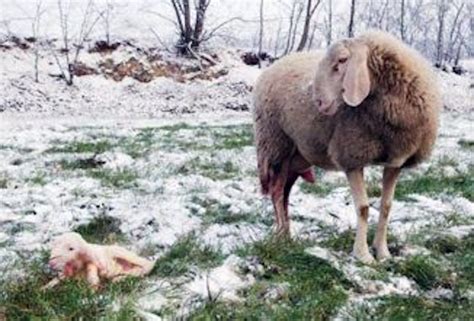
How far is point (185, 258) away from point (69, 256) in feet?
2.54

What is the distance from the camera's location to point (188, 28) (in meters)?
29.4

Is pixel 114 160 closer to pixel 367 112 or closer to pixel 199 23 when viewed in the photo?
pixel 367 112

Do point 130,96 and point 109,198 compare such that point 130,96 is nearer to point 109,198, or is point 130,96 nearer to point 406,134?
point 109,198

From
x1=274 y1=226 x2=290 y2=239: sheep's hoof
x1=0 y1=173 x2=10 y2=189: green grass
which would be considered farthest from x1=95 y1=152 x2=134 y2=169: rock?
x1=274 y1=226 x2=290 y2=239: sheep's hoof

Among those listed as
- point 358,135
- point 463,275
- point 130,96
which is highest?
point 358,135

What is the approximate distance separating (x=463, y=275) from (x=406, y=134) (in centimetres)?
97

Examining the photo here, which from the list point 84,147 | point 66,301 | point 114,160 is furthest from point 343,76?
point 84,147

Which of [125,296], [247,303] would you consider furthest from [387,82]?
[125,296]

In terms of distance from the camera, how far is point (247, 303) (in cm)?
367

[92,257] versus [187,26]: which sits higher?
[187,26]

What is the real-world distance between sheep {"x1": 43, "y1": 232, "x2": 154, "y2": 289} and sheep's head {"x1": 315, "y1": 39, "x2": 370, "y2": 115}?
5.17 ft

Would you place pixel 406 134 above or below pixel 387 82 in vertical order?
below

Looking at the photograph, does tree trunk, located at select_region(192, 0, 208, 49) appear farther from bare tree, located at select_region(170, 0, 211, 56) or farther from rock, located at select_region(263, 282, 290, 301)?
rock, located at select_region(263, 282, 290, 301)

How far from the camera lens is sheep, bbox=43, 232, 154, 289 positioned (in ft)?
13.0
